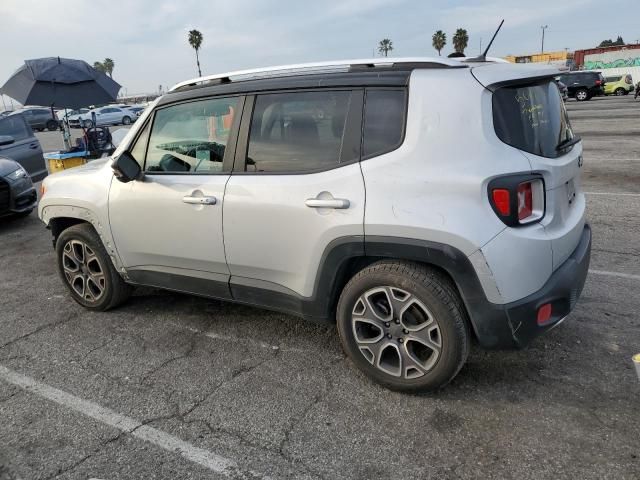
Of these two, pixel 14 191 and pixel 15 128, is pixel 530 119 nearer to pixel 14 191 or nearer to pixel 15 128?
pixel 14 191

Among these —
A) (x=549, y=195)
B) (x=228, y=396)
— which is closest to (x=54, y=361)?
(x=228, y=396)

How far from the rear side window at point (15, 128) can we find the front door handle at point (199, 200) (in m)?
7.34

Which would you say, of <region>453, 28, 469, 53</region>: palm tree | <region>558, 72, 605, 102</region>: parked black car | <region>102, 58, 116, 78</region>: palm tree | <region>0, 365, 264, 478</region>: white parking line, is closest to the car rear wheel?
<region>558, 72, 605, 102</region>: parked black car

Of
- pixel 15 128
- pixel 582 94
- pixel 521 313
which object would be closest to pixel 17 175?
pixel 15 128

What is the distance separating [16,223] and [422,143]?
284 inches

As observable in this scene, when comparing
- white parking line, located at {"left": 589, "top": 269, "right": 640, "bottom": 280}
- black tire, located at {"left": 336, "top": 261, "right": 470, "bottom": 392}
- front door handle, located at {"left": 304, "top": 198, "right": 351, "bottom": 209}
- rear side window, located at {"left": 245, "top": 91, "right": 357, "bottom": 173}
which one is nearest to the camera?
black tire, located at {"left": 336, "top": 261, "right": 470, "bottom": 392}

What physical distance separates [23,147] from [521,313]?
9.11 m

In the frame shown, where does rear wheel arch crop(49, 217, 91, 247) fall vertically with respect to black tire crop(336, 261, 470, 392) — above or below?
above

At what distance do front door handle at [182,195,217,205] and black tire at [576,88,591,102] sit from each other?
110ft

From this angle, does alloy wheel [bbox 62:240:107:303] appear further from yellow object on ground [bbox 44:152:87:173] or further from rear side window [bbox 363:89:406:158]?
yellow object on ground [bbox 44:152:87:173]

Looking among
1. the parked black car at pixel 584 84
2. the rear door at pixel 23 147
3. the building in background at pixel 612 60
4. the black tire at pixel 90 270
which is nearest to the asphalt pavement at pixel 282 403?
the black tire at pixel 90 270

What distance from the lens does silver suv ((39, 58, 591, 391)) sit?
8.34 ft

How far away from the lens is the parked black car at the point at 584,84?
3081cm

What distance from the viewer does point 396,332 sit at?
283cm
